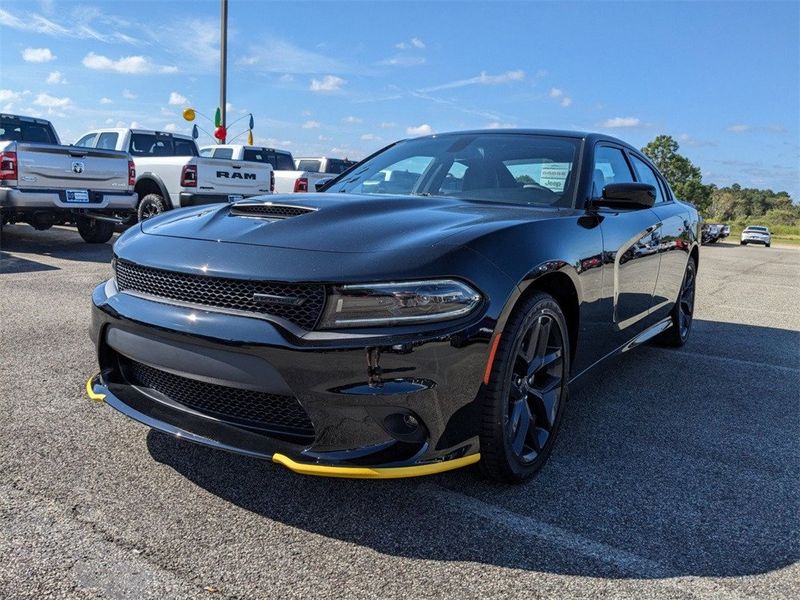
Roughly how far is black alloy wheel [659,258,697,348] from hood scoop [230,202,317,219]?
11.2 feet

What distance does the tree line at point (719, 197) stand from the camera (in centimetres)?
7206

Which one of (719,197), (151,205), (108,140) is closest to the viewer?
(151,205)

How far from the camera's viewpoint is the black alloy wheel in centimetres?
513

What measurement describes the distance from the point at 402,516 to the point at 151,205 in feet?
30.8

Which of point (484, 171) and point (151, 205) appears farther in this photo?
point (151, 205)

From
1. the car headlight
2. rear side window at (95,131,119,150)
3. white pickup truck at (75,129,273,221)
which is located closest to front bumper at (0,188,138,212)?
white pickup truck at (75,129,273,221)

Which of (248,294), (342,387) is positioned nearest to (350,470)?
(342,387)

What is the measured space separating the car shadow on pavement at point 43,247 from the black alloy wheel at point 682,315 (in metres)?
6.86

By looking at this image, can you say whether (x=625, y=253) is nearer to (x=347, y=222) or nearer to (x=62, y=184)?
(x=347, y=222)

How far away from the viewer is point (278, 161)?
15.3 meters

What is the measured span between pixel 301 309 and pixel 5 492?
1320mm

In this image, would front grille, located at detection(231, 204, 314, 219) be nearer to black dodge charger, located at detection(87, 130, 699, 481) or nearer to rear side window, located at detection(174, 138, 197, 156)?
black dodge charger, located at detection(87, 130, 699, 481)

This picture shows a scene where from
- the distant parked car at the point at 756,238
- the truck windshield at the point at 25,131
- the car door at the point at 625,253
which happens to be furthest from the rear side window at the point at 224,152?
the distant parked car at the point at 756,238

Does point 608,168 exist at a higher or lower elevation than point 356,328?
higher
